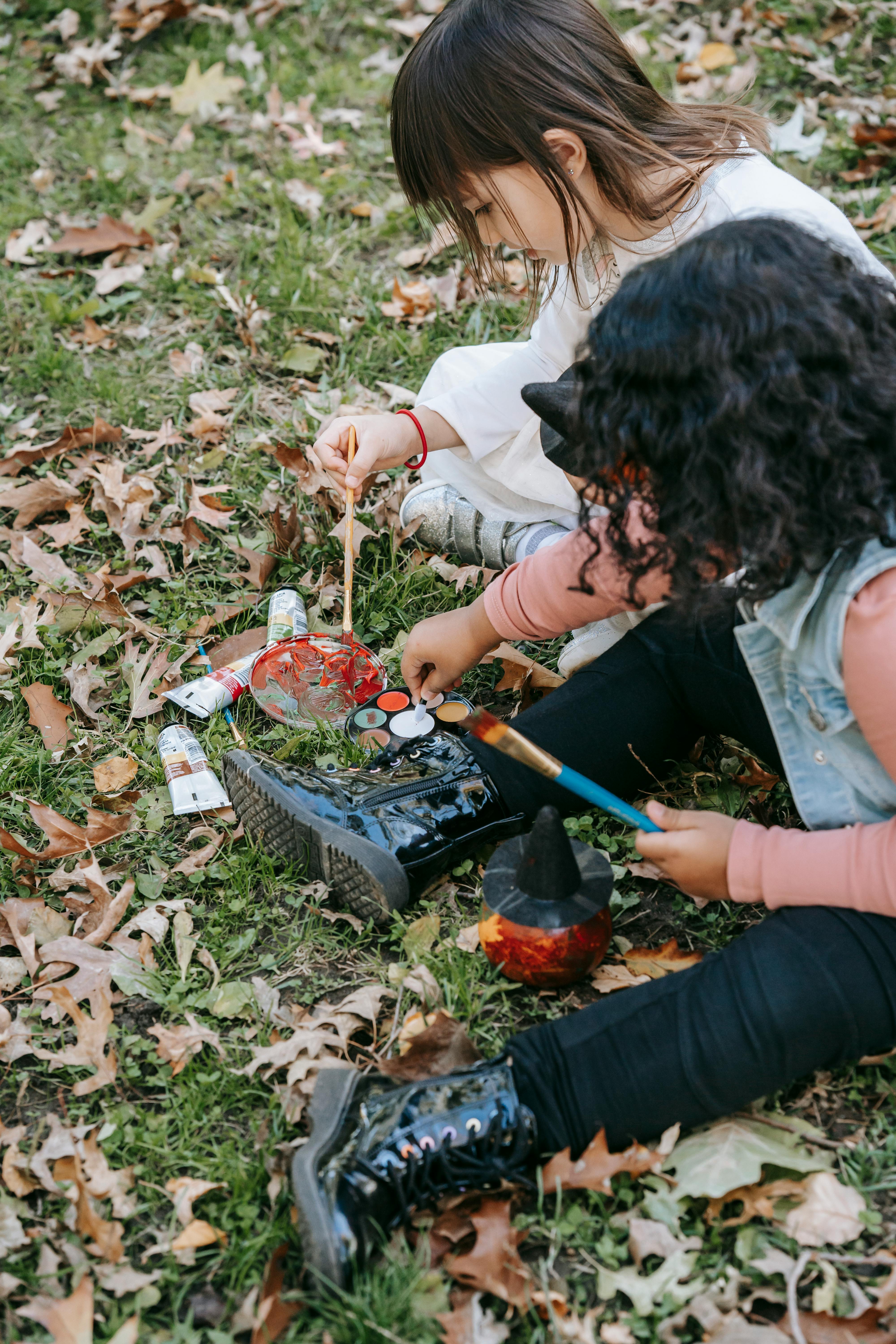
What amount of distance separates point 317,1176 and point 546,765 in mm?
635

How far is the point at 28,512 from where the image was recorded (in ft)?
9.65

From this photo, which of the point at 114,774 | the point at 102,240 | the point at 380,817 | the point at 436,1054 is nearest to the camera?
the point at 436,1054

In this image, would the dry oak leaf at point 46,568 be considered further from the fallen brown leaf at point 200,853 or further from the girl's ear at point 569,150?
the girl's ear at point 569,150

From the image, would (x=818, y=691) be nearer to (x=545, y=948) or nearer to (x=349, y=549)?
(x=545, y=948)

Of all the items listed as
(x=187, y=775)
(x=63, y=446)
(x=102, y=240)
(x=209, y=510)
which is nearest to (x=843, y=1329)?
(x=187, y=775)

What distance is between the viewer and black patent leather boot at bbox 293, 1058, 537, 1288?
1.40m

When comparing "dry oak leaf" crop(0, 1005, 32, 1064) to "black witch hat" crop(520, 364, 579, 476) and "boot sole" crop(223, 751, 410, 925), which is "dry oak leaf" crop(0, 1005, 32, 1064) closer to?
"boot sole" crop(223, 751, 410, 925)

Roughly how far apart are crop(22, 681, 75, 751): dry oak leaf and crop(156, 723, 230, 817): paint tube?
0.70 ft

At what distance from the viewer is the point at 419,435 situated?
2.50m

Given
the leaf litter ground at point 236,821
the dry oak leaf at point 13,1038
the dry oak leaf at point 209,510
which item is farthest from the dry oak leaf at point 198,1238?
the dry oak leaf at point 209,510

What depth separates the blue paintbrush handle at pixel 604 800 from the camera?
168cm

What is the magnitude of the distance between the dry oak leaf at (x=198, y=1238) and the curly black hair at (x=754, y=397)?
110 cm

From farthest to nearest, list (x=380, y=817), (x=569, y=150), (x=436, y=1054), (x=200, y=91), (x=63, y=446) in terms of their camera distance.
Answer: (x=200, y=91) < (x=63, y=446) < (x=569, y=150) < (x=380, y=817) < (x=436, y=1054)

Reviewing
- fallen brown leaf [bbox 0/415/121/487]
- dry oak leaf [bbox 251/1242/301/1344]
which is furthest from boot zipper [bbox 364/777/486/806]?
fallen brown leaf [bbox 0/415/121/487]
